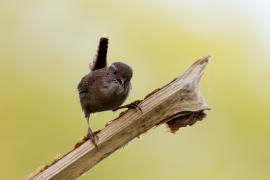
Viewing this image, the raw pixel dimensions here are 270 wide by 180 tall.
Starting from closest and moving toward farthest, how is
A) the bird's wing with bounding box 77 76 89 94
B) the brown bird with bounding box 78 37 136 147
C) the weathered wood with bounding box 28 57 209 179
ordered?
the weathered wood with bounding box 28 57 209 179 < the brown bird with bounding box 78 37 136 147 < the bird's wing with bounding box 77 76 89 94

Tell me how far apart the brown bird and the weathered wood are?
953mm

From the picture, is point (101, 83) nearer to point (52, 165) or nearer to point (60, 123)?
point (52, 165)

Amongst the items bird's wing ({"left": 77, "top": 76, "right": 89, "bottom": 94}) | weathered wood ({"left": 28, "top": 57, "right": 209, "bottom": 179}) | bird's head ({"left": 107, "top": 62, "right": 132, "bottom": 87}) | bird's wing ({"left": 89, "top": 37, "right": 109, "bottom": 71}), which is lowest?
weathered wood ({"left": 28, "top": 57, "right": 209, "bottom": 179})

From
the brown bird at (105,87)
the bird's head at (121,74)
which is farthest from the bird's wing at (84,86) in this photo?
the bird's head at (121,74)

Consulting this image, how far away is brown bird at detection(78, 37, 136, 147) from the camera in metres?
3.41

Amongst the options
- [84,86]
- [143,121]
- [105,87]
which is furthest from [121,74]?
[143,121]

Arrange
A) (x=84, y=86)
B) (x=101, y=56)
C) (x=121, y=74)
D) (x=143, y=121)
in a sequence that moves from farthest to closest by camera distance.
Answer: (x=101, y=56)
(x=84, y=86)
(x=121, y=74)
(x=143, y=121)

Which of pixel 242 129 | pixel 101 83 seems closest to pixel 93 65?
pixel 101 83

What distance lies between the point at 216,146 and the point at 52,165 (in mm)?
3116

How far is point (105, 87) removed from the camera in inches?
137

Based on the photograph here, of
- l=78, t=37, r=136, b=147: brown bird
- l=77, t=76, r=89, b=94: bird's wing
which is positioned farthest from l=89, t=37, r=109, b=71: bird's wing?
l=77, t=76, r=89, b=94: bird's wing

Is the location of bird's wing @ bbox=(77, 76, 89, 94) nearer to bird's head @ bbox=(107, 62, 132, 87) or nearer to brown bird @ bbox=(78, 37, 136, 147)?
brown bird @ bbox=(78, 37, 136, 147)

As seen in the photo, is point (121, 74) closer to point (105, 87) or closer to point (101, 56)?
point (105, 87)

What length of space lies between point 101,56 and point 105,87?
0.96ft
